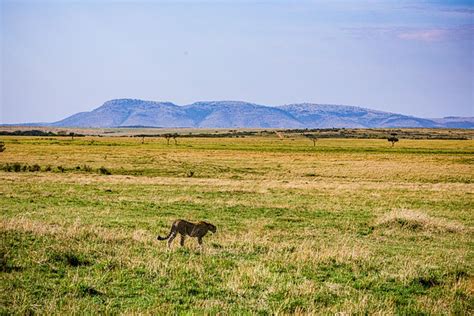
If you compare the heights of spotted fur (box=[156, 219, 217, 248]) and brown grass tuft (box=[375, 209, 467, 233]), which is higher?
spotted fur (box=[156, 219, 217, 248])

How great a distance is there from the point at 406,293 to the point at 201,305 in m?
4.70

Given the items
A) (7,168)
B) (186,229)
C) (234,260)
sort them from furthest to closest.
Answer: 1. (7,168)
2. (186,229)
3. (234,260)

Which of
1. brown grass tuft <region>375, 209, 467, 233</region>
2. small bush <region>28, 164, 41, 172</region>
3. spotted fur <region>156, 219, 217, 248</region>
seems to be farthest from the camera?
small bush <region>28, 164, 41, 172</region>

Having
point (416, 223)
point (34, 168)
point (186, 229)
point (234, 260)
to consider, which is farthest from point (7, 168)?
point (234, 260)

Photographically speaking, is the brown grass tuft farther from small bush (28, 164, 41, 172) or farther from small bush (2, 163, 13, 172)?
small bush (2, 163, 13, 172)

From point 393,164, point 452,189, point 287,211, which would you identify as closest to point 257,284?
point 287,211

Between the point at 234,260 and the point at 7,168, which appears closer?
the point at 234,260

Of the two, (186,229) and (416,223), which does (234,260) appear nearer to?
(186,229)

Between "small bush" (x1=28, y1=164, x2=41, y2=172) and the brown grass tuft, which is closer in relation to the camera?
the brown grass tuft

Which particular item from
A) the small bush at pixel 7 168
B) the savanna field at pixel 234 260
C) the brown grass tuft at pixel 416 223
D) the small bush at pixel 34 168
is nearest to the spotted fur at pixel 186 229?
the savanna field at pixel 234 260

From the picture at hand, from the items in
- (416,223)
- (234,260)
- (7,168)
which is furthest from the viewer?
(7,168)

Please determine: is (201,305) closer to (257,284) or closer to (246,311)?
(246,311)

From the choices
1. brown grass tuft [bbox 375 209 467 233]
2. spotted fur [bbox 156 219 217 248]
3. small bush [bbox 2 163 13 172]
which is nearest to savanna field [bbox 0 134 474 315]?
brown grass tuft [bbox 375 209 467 233]

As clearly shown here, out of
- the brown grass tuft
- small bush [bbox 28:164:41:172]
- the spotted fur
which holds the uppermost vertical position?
the spotted fur
